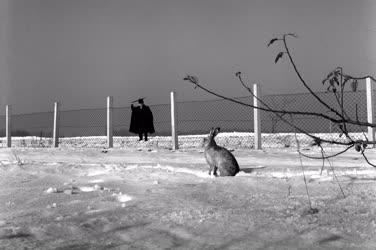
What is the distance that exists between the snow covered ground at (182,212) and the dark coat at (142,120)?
1100 cm

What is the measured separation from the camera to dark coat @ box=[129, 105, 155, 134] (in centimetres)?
1670

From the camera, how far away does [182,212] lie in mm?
3531

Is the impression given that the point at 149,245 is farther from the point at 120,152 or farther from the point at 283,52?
the point at 120,152

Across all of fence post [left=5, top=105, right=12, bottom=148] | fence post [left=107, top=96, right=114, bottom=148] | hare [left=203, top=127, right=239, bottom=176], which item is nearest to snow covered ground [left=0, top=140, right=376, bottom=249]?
hare [left=203, top=127, right=239, bottom=176]

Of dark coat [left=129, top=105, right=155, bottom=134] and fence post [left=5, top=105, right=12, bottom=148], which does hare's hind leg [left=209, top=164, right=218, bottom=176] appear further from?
fence post [left=5, top=105, right=12, bottom=148]

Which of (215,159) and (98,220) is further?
(215,159)

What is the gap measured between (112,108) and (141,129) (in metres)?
2.17

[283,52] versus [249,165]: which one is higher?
[283,52]

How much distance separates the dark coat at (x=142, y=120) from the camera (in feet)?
54.8

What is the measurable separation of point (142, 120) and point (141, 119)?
2.3 inches

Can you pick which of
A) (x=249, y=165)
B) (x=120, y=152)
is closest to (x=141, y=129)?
(x=120, y=152)

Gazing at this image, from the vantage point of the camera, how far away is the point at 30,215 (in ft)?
12.1

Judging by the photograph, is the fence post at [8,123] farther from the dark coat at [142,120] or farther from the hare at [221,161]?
the hare at [221,161]

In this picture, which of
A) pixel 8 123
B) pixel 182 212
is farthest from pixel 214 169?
pixel 8 123
